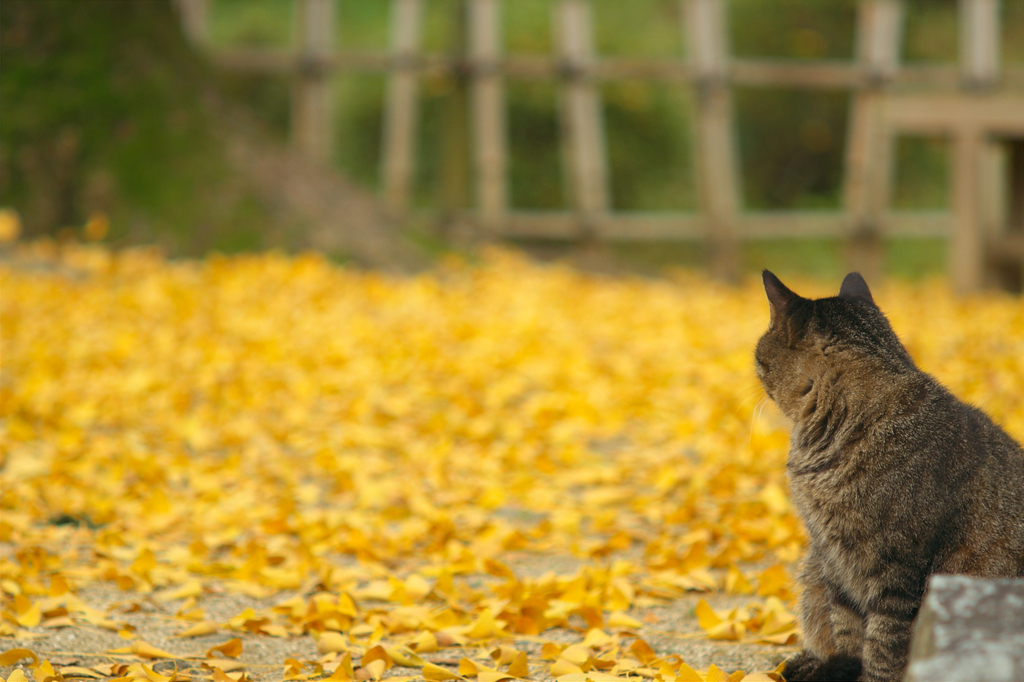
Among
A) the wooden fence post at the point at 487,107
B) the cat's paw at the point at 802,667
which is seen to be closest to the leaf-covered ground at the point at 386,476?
the cat's paw at the point at 802,667

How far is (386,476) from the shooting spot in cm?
373

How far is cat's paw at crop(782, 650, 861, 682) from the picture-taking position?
74.2 inches

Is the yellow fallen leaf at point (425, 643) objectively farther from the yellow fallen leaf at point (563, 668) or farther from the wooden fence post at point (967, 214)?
the wooden fence post at point (967, 214)

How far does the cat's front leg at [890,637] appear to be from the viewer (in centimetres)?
171

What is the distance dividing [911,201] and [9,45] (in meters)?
12.3

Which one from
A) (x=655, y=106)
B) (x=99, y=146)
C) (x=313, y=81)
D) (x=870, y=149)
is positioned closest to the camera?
(x=99, y=146)

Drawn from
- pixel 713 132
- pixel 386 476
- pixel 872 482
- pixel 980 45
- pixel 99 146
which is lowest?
pixel 872 482

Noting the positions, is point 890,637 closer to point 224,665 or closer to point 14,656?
point 224,665

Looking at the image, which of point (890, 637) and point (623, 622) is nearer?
point (890, 637)

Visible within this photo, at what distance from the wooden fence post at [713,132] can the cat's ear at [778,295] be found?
7.62m

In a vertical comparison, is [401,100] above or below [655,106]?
below

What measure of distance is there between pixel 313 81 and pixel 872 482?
8036 millimetres

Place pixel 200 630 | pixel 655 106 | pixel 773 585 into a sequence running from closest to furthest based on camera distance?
pixel 200 630 → pixel 773 585 → pixel 655 106

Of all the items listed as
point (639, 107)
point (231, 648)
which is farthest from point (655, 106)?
point (231, 648)
